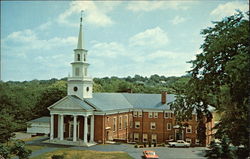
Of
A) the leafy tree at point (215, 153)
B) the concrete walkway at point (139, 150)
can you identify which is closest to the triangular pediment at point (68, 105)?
the concrete walkway at point (139, 150)

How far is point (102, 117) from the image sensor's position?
43.2m

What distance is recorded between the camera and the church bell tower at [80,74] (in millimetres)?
45062

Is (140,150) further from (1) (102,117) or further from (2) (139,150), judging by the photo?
(1) (102,117)

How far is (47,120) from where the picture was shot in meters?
59.5

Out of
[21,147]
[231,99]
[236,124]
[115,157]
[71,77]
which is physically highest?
[71,77]

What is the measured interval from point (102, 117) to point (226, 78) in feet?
101

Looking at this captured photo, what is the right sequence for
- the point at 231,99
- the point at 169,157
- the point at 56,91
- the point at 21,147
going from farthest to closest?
the point at 56,91
the point at 169,157
the point at 21,147
the point at 231,99

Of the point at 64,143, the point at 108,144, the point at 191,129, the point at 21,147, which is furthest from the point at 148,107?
the point at 21,147

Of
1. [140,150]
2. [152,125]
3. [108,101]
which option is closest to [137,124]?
[152,125]

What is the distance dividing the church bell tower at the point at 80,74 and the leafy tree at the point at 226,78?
30090 millimetres

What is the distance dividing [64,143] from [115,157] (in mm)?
12255

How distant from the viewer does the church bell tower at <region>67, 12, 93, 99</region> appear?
45.1 meters

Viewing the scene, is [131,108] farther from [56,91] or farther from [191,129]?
[56,91]

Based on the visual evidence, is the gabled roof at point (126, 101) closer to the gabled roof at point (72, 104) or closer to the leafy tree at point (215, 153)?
the gabled roof at point (72, 104)
